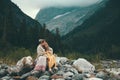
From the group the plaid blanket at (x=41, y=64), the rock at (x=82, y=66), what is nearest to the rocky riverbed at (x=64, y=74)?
the rock at (x=82, y=66)

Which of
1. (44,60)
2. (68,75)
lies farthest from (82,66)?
(68,75)

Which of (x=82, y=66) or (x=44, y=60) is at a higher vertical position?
(x=44, y=60)

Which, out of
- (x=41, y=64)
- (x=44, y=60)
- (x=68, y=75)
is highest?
(x=44, y=60)

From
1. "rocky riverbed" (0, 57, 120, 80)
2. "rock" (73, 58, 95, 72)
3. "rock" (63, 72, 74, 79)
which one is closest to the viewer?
"rocky riverbed" (0, 57, 120, 80)

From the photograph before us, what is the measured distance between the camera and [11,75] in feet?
89.2

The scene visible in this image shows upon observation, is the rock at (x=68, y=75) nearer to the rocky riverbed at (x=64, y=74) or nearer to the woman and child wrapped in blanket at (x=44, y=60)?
the rocky riverbed at (x=64, y=74)

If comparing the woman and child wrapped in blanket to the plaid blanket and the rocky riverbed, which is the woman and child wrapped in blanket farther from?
the rocky riverbed

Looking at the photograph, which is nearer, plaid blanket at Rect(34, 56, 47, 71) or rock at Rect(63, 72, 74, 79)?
rock at Rect(63, 72, 74, 79)

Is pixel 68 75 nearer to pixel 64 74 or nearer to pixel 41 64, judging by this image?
pixel 64 74

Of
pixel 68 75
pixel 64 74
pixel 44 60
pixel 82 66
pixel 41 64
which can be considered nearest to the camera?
pixel 68 75

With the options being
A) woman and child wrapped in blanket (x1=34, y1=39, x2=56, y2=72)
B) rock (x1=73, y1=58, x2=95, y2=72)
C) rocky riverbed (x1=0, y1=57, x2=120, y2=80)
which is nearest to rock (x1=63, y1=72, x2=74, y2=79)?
rocky riverbed (x1=0, y1=57, x2=120, y2=80)

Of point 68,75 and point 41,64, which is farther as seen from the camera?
point 41,64

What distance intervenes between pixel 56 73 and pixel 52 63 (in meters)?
1.00

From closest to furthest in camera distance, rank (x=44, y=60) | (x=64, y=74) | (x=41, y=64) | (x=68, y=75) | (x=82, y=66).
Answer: (x=68, y=75) → (x=64, y=74) → (x=41, y=64) → (x=44, y=60) → (x=82, y=66)
